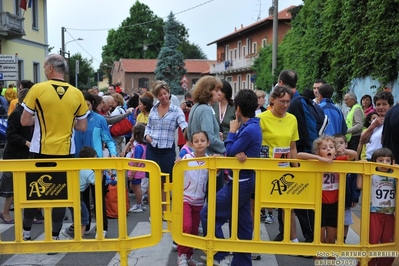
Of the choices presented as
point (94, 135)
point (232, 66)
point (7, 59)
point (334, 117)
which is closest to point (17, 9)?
point (7, 59)

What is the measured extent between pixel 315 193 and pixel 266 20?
1691 inches

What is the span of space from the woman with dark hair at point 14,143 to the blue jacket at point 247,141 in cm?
325

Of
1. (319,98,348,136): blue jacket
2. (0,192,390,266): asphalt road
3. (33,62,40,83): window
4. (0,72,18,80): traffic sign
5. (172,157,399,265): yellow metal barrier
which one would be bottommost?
(0,192,390,266): asphalt road

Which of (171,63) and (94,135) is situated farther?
(171,63)

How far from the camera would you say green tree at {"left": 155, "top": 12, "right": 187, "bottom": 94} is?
220ft

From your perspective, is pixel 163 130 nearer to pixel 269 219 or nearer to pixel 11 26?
pixel 269 219

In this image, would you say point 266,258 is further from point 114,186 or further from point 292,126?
point 114,186

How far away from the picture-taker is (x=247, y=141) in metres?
4.79

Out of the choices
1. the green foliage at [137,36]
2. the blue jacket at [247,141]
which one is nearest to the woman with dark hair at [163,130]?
the blue jacket at [247,141]

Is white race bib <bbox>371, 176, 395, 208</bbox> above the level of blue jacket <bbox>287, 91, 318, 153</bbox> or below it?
below

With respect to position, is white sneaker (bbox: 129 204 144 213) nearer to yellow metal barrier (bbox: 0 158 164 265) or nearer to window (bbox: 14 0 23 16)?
yellow metal barrier (bbox: 0 158 164 265)

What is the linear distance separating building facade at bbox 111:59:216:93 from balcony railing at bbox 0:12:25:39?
56926 mm

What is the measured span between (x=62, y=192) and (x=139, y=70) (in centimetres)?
8601

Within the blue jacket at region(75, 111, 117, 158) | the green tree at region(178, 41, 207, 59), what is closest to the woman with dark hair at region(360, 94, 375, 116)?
the blue jacket at region(75, 111, 117, 158)
